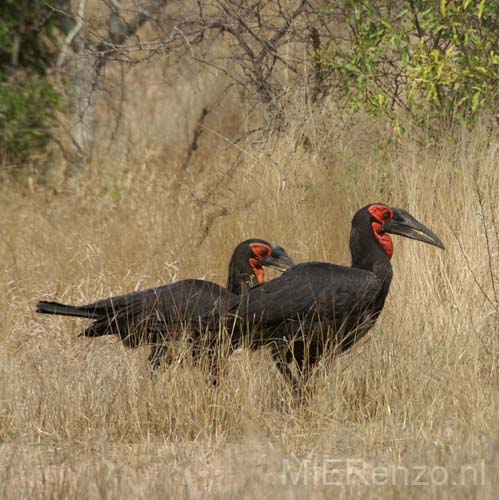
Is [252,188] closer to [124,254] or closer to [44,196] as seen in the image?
[124,254]

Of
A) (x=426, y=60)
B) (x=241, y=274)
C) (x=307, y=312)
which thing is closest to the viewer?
(x=307, y=312)

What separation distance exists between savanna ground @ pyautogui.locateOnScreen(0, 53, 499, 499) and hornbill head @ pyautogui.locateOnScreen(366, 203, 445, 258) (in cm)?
34

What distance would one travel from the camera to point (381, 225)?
5.82 metres

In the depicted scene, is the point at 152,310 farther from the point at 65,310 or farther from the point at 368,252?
the point at 368,252

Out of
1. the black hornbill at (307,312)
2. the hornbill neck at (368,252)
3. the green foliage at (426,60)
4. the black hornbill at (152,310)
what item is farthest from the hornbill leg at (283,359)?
the green foliage at (426,60)

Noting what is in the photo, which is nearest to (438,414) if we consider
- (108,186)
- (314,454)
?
(314,454)

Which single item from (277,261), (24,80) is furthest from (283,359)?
(24,80)

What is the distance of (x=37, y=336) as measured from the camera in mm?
6438

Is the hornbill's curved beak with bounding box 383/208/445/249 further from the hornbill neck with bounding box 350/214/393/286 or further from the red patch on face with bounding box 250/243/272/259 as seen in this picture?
the red patch on face with bounding box 250/243/272/259

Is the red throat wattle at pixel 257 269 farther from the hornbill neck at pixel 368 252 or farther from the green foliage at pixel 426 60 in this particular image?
the green foliage at pixel 426 60

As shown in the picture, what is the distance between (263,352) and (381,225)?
86 centimetres

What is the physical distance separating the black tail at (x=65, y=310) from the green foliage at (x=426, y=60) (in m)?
2.41

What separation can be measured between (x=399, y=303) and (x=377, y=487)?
255 centimetres

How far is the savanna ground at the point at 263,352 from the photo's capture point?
166 inches
